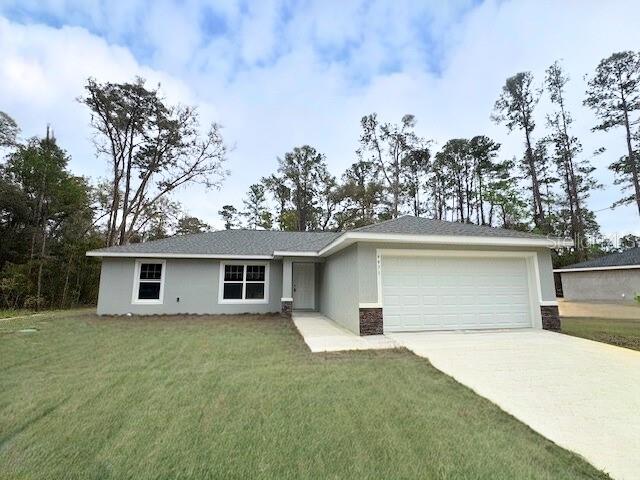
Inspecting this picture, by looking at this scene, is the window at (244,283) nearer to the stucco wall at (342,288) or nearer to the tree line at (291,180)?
the stucco wall at (342,288)

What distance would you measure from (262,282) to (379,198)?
17.5 m

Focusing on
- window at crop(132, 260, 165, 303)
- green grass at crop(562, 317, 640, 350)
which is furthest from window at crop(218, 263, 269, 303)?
green grass at crop(562, 317, 640, 350)

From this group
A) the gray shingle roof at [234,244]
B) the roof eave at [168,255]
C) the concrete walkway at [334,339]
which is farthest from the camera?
the gray shingle roof at [234,244]

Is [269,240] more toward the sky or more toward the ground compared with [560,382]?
more toward the sky

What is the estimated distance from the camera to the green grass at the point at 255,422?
7.87 ft

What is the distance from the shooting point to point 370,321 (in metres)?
7.59

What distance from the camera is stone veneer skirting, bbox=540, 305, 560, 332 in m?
8.27

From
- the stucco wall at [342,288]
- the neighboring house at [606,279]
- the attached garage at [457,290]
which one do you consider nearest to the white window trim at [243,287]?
the stucco wall at [342,288]

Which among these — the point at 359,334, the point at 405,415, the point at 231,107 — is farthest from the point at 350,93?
the point at 405,415

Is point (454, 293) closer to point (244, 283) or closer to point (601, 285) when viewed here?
point (244, 283)

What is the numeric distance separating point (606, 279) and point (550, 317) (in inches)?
587

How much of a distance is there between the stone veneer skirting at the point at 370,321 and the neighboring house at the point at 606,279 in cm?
1731

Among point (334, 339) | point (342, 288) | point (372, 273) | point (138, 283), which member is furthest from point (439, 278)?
point (138, 283)

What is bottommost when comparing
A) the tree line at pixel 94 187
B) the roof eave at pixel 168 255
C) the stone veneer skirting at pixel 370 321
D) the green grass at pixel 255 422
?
the green grass at pixel 255 422
